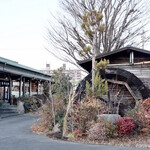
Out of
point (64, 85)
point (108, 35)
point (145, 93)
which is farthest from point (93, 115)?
point (108, 35)

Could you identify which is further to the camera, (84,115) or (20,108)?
(20,108)

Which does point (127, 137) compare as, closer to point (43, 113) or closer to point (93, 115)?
point (93, 115)

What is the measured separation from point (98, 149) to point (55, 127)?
336cm

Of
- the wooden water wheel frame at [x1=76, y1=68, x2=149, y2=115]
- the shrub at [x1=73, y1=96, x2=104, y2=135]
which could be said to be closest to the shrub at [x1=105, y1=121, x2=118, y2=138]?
the shrub at [x1=73, y1=96, x2=104, y2=135]

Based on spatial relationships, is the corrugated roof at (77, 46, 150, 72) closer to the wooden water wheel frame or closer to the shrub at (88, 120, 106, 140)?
the wooden water wheel frame

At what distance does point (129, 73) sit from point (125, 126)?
15.9 feet

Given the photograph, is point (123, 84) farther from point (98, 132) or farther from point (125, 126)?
point (98, 132)

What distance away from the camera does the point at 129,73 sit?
40.7 feet

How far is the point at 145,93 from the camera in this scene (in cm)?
1160

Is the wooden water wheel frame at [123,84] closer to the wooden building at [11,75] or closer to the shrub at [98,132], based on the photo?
the shrub at [98,132]

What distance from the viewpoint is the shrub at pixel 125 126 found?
8.18 meters

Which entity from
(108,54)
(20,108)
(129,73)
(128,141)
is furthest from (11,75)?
(128,141)

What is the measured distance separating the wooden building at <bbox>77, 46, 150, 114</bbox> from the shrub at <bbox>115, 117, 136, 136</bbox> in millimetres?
3485

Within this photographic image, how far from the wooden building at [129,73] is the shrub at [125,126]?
11.4ft
